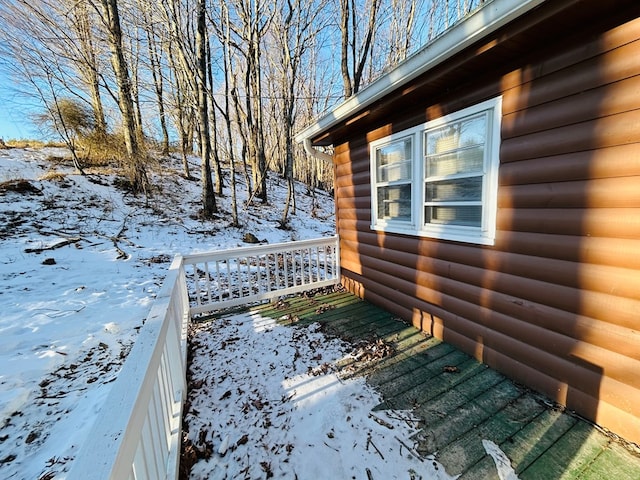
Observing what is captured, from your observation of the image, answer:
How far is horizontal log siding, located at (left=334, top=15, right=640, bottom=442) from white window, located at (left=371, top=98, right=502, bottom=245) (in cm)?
10

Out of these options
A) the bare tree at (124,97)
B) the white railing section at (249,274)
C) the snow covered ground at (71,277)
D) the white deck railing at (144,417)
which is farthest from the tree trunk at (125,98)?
the white deck railing at (144,417)

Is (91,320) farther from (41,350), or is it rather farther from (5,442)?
(5,442)

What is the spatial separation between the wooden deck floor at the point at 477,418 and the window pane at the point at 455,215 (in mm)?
1255

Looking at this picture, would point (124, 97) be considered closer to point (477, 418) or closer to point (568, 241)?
point (568, 241)

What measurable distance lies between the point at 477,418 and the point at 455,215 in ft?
5.51

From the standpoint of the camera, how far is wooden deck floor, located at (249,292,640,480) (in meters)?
1.53

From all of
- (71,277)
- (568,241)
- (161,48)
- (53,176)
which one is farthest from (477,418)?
(161,48)

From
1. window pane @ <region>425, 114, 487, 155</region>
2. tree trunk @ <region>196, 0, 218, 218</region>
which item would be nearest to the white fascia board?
window pane @ <region>425, 114, 487, 155</region>

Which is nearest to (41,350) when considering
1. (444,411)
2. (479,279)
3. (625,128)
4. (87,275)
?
(87,275)

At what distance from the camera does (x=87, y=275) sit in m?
4.50

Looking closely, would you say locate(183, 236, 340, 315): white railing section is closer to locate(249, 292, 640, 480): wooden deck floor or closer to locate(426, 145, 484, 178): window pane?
locate(249, 292, 640, 480): wooden deck floor

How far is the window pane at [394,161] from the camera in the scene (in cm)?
305

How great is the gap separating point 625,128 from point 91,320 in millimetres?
5205

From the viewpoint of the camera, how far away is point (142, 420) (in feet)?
3.15
